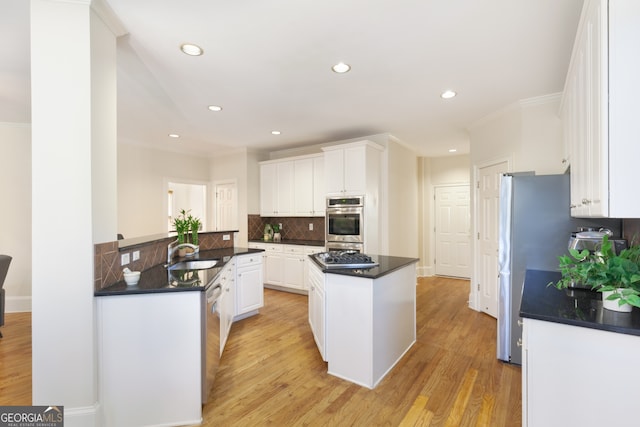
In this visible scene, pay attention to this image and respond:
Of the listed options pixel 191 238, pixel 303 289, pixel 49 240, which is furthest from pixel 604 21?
pixel 303 289

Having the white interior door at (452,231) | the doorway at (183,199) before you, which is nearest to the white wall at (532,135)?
the white interior door at (452,231)

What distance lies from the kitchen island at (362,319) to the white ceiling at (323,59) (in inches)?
70.7

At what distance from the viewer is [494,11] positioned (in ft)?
6.27

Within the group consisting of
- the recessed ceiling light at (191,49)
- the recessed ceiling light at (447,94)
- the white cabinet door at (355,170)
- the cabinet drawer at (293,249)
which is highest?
the recessed ceiling light at (191,49)

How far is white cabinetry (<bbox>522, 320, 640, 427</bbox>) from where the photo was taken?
126cm

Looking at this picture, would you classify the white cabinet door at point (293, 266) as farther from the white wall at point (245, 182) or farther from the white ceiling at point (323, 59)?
the white ceiling at point (323, 59)

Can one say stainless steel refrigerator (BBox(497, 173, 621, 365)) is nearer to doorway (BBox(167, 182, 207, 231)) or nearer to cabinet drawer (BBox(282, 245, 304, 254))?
cabinet drawer (BBox(282, 245, 304, 254))

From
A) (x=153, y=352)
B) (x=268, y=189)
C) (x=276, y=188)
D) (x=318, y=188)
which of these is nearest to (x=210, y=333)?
(x=153, y=352)

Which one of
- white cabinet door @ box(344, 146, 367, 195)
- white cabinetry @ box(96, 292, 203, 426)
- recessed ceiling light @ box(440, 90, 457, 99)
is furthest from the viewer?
white cabinet door @ box(344, 146, 367, 195)

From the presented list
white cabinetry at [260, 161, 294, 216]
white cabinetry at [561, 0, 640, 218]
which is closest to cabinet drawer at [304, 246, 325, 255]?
white cabinetry at [260, 161, 294, 216]

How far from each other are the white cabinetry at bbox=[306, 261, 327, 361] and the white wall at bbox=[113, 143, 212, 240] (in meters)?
4.00

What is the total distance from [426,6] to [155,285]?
254 cm

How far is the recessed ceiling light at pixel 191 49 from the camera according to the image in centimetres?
231

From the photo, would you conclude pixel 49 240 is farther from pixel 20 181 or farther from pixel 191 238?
pixel 20 181
